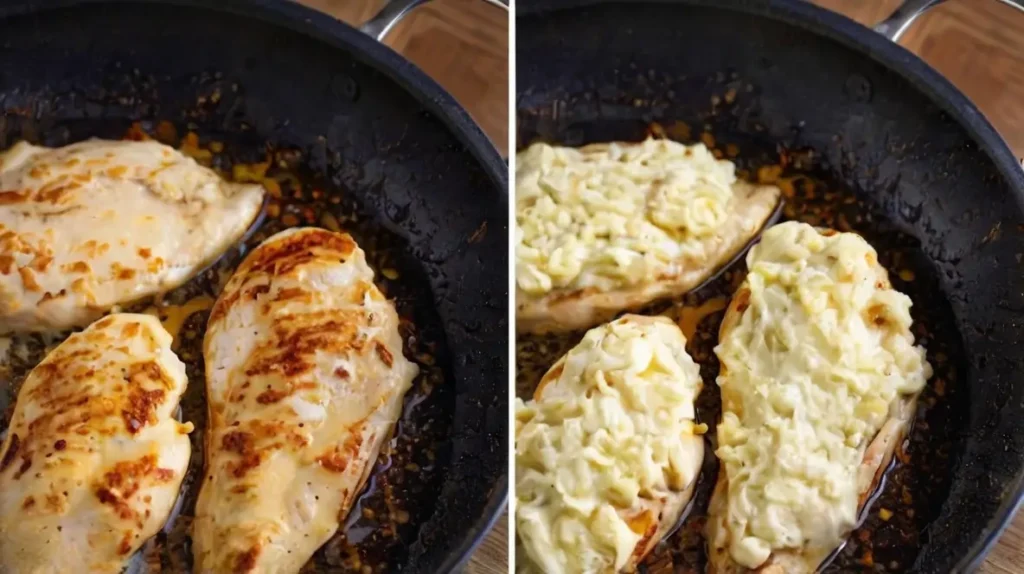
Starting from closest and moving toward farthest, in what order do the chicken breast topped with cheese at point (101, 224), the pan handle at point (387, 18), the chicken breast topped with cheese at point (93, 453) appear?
1. the chicken breast topped with cheese at point (93, 453)
2. the chicken breast topped with cheese at point (101, 224)
3. the pan handle at point (387, 18)

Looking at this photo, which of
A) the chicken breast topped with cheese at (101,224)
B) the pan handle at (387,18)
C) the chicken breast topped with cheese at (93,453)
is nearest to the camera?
the chicken breast topped with cheese at (93,453)

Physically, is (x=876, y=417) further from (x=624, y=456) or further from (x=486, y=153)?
(x=486, y=153)

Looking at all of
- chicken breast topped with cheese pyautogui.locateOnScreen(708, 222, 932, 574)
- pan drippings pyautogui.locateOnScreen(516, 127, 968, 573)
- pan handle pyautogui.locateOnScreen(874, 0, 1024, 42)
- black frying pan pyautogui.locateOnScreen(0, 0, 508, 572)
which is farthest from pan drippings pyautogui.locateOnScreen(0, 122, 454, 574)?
pan handle pyautogui.locateOnScreen(874, 0, 1024, 42)

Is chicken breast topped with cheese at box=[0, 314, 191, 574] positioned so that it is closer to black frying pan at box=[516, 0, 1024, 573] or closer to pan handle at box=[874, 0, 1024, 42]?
black frying pan at box=[516, 0, 1024, 573]

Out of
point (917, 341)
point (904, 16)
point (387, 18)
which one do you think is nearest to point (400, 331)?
point (387, 18)

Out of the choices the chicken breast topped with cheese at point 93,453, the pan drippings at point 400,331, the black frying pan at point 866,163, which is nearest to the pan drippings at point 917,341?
the black frying pan at point 866,163

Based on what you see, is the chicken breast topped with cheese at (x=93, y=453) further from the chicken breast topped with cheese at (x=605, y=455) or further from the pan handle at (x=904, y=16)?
the pan handle at (x=904, y=16)

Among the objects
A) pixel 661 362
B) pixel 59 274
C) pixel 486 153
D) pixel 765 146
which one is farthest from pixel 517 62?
pixel 59 274
